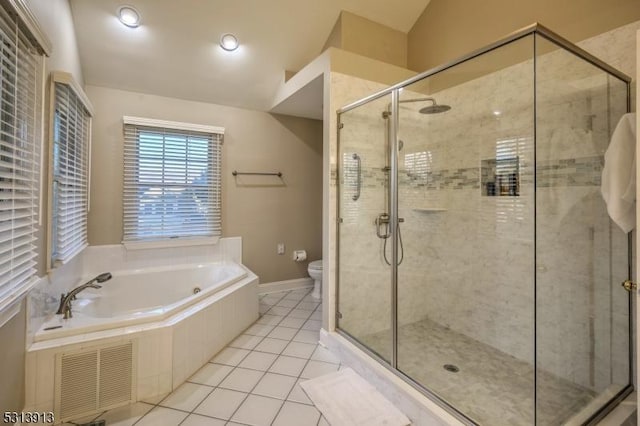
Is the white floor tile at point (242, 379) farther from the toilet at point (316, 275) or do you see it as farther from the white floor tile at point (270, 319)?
the toilet at point (316, 275)

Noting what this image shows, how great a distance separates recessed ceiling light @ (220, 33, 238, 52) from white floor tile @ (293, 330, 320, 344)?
103 inches

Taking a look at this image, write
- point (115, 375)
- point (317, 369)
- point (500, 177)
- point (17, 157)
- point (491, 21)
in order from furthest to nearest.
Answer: point (491, 21)
point (500, 177)
point (317, 369)
point (115, 375)
point (17, 157)

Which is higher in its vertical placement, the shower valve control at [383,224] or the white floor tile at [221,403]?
the shower valve control at [383,224]

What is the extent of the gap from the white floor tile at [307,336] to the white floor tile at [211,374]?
62 centimetres

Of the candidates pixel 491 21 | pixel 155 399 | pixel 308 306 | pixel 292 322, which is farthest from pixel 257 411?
pixel 491 21

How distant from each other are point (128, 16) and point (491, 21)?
2.80 meters

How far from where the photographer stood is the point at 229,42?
2717 mm

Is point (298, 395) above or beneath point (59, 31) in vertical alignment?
beneath

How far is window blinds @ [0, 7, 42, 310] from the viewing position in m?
1.22

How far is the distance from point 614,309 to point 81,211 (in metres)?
3.79

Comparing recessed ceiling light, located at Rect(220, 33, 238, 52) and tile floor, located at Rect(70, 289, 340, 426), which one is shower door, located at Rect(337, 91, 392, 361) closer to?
tile floor, located at Rect(70, 289, 340, 426)

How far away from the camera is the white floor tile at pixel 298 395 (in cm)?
174

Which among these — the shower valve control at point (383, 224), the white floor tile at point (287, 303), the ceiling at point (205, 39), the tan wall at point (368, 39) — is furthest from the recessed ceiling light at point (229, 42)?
the white floor tile at point (287, 303)

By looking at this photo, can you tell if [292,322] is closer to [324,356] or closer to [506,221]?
[324,356]
